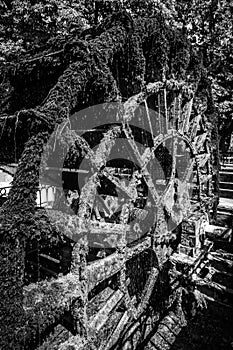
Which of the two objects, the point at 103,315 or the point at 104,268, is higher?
the point at 104,268

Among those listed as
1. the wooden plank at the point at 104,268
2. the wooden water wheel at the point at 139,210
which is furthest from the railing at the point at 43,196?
the wooden plank at the point at 104,268

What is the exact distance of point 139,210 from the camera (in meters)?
5.32

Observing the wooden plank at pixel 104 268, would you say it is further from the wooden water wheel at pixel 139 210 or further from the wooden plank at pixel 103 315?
the wooden plank at pixel 103 315

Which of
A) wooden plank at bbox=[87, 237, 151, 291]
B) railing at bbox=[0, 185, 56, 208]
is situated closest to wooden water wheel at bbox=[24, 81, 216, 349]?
wooden plank at bbox=[87, 237, 151, 291]

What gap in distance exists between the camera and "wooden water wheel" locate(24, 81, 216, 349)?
12.9ft

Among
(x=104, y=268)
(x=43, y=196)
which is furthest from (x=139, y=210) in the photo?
(x=43, y=196)

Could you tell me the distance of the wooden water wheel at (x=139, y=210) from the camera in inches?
155

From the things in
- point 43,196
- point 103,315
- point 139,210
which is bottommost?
point 103,315

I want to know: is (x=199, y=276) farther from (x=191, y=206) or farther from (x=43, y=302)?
(x=43, y=302)

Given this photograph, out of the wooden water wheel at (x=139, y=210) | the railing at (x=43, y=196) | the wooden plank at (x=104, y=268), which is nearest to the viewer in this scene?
the wooden plank at (x=104, y=268)

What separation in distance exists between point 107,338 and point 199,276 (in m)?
2.47

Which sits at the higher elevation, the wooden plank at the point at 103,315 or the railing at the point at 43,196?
the railing at the point at 43,196

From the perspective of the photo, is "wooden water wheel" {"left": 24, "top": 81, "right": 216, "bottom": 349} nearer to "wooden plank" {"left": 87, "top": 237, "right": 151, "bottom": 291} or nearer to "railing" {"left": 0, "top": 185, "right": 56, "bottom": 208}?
"wooden plank" {"left": 87, "top": 237, "right": 151, "bottom": 291}

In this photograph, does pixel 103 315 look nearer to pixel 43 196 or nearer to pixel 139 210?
pixel 139 210
